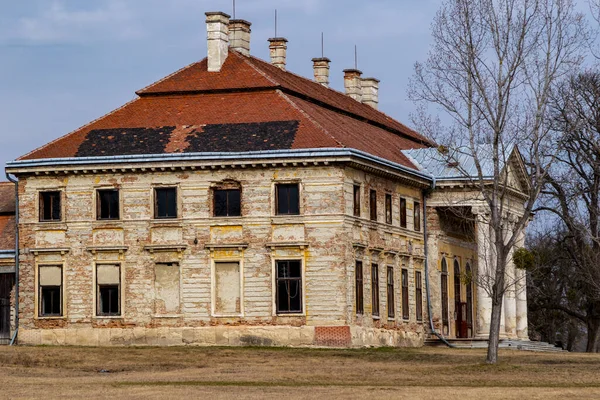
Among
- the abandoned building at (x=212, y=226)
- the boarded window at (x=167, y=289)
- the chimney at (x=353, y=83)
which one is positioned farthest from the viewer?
the chimney at (x=353, y=83)

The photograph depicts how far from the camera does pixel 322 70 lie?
3278 inches

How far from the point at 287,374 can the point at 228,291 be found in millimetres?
15426

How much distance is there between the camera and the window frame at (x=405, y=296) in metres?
69.2

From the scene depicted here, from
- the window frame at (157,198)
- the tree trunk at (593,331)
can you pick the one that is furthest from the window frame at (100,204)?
the tree trunk at (593,331)

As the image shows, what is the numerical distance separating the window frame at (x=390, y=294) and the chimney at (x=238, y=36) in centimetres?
1121

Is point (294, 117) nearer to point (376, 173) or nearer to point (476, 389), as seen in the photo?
point (376, 173)

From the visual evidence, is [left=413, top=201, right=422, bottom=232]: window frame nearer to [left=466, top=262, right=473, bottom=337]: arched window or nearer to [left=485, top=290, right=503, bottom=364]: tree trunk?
[left=466, top=262, right=473, bottom=337]: arched window

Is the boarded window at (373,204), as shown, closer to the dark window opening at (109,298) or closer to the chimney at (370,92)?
the dark window opening at (109,298)

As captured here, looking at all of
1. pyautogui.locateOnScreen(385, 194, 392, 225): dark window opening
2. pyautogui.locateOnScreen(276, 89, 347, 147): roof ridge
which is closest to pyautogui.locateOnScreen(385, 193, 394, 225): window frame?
pyautogui.locateOnScreen(385, 194, 392, 225): dark window opening

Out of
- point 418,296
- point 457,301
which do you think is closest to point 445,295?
point 457,301

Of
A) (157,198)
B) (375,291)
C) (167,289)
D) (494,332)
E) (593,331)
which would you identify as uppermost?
(157,198)

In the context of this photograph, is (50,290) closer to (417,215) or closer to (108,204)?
(108,204)

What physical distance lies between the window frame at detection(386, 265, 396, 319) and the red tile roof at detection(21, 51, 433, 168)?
15.0ft

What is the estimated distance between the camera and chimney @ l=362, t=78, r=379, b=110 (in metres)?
87.2
